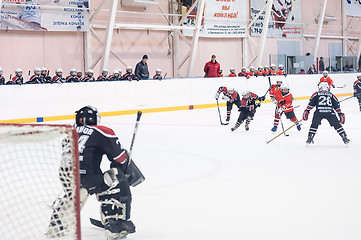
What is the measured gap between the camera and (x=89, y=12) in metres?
18.5

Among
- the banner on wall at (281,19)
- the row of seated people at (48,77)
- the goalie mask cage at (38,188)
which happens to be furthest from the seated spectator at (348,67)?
the goalie mask cage at (38,188)

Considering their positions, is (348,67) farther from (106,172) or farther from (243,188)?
(106,172)

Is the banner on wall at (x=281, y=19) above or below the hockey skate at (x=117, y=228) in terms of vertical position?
above

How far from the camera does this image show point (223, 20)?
22.7m

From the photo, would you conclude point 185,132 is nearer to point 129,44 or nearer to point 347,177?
point 347,177

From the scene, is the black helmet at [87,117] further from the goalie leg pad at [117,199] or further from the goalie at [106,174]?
the goalie leg pad at [117,199]

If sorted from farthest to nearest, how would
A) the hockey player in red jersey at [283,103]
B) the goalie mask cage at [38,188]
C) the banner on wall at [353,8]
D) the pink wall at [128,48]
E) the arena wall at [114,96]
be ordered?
the banner on wall at [353,8] → the pink wall at [128,48] → the arena wall at [114,96] → the hockey player in red jersey at [283,103] → the goalie mask cage at [38,188]

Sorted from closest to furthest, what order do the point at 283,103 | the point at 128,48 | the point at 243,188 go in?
the point at 243,188, the point at 283,103, the point at 128,48

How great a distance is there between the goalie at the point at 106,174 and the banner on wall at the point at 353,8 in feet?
89.6

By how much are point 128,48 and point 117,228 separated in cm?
1654

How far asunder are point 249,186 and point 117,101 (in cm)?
950

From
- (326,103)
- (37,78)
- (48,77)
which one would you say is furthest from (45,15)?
(326,103)

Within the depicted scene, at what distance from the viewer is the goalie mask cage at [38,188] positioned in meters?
3.34

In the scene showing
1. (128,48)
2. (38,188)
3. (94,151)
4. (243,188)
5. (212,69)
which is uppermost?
(128,48)
